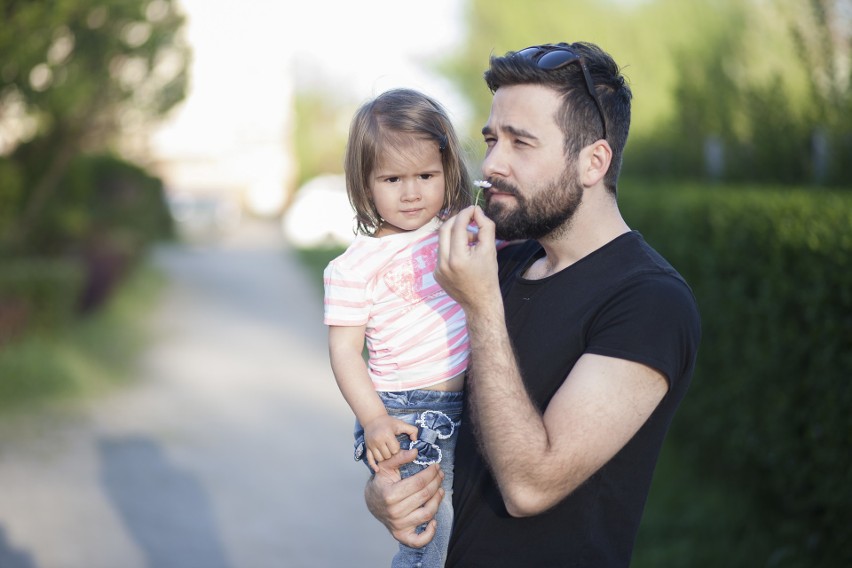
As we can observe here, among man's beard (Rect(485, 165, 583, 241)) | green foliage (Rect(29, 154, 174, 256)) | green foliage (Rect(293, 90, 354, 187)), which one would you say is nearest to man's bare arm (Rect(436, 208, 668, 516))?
man's beard (Rect(485, 165, 583, 241))

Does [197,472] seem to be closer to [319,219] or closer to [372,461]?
[372,461]

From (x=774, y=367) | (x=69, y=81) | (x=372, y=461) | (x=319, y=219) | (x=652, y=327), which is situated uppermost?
(x=69, y=81)

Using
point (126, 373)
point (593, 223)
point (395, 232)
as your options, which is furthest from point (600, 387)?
point (126, 373)

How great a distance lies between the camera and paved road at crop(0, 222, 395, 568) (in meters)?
5.89

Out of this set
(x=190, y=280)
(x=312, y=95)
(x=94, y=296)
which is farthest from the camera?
(x=312, y=95)

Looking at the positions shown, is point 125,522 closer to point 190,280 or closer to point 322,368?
point 322,368

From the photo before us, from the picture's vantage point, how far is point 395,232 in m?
3.02

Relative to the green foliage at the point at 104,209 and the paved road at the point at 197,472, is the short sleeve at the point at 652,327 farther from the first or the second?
the green foliage at the point at 104,209

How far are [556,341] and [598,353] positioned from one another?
0.51ft

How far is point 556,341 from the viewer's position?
8.05 ft

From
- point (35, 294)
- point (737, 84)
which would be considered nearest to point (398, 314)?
point (737, 84)

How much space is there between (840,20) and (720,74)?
6.40 ft

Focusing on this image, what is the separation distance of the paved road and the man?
134 inches

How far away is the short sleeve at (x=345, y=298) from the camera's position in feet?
9.21
